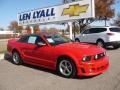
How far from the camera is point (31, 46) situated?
10.3m

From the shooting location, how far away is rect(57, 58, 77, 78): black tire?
838 centimetres

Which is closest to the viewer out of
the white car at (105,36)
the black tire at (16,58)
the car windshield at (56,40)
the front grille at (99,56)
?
the front grille at (99,56)

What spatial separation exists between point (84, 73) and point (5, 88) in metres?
2.43

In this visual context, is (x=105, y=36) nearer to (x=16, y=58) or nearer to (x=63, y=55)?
(x=16, y=58)

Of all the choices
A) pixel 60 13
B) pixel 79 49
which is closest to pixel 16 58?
pixel 79 49

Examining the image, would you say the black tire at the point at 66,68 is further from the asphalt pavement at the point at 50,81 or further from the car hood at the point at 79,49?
the car hood at the point at 79,49

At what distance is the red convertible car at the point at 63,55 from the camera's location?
8.15 metres

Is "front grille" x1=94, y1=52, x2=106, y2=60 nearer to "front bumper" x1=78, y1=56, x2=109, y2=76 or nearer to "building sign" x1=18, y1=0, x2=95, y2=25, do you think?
"front bumper" x1=78, y1=56, x2=109, y2=76

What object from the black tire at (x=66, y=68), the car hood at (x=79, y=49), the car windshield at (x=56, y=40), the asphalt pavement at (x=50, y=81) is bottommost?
the asphalt pavement at (x=50, y=81)

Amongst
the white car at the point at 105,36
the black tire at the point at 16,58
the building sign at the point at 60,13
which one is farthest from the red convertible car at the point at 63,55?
the building sign at the point at 60,13

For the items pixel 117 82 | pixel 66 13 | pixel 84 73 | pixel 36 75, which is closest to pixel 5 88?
pixel 36 75

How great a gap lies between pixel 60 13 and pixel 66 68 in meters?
13.6

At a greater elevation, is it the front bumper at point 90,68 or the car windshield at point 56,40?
the car windshield at point 56,40

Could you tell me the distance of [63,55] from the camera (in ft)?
28.3
